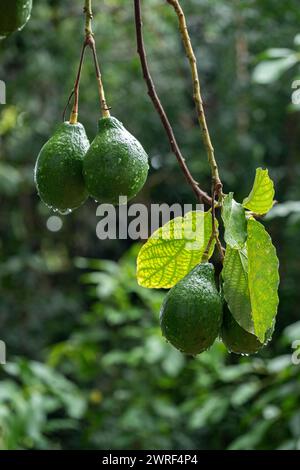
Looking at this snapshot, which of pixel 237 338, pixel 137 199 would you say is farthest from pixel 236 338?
pixel 137 199

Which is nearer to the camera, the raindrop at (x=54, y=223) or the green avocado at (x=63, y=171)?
the green avocado at (x=63, y=171)

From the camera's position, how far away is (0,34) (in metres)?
0.67

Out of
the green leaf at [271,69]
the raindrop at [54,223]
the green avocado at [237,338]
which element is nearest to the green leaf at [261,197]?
the green avocado at [237,338]

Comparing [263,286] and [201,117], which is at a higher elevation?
[201,117]

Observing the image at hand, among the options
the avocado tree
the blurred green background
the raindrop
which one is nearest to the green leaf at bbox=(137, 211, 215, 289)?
the avocado tree

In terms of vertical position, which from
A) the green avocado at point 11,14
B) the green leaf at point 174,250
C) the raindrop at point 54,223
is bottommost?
the green leaf at point 174,250

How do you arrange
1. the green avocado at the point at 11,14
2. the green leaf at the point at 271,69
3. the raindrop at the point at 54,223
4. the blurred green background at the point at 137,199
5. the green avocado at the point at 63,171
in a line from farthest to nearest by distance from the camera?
the raindrop at the point at 54,223 → the blurred green background at the point at 137,199 → the green leaf at the point at 271,69 → the green avocado at the point at 63,171 → the green avocado at the point at 11,14

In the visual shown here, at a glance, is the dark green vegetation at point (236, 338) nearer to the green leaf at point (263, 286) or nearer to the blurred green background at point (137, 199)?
the green leaf at point (263, 286)

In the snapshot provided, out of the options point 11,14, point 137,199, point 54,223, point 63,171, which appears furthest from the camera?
point 54,223

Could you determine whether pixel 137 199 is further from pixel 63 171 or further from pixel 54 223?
pixel 63 171

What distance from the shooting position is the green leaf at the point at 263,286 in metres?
0.70

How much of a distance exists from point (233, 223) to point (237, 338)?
12cm

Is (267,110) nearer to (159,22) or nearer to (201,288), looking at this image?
(159,22)

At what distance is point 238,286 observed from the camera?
28.5 inches
